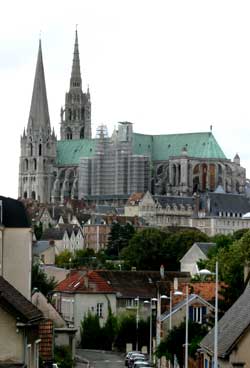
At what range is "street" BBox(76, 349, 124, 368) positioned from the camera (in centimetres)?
6500

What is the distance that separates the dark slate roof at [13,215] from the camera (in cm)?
3684

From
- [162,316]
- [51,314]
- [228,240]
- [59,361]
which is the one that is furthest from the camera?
[228,240]

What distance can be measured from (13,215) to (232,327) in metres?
9.08

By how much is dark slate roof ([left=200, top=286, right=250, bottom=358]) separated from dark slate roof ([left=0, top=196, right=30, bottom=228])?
6.09 meters

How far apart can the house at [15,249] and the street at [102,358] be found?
24959 mm

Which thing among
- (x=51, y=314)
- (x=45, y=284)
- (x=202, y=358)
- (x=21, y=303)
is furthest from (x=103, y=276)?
(x=21, y=303)

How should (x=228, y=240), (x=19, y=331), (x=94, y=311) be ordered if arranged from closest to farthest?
(x=19, y=331), (x=94, y=311), (x=228, y=240)

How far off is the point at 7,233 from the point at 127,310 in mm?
50860

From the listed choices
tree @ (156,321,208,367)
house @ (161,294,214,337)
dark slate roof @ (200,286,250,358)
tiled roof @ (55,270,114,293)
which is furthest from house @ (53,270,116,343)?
dark slate roof @ (200,286,250,358)

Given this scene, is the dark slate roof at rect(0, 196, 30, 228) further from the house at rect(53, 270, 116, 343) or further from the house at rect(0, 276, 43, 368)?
the house at rect(53, 270, 116, 343)

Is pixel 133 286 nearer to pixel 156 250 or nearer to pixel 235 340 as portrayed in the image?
pixel 235 340

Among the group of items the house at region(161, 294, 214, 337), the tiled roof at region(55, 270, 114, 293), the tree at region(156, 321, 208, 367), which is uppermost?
the tiled roof at region(55, 270, 114, 293)

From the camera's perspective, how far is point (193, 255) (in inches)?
5448

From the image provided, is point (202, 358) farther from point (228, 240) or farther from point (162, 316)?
point (228, 240)
